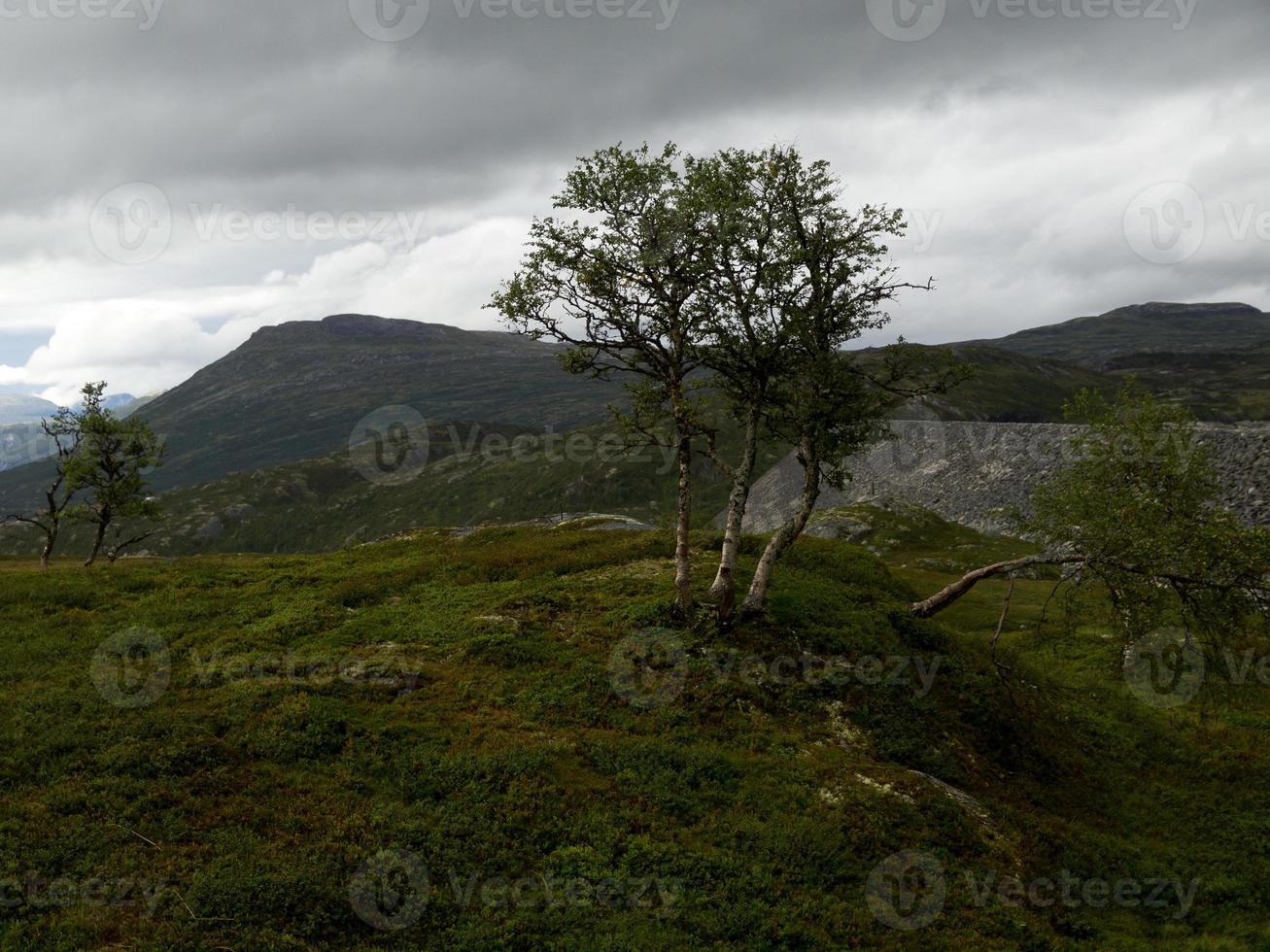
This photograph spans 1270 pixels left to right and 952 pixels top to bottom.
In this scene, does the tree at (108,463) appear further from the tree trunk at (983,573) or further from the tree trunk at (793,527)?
the tree trunk at (983,573)

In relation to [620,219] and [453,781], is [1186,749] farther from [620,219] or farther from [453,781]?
[620,219]

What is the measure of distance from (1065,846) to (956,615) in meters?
33.1

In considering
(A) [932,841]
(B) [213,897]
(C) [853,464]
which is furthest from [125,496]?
(C) [853,464]

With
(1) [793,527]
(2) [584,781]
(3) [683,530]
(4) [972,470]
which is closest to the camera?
(2) [584,781]

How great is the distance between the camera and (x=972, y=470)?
12138 centimetres

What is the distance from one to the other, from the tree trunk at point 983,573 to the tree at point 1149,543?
50 millimetres

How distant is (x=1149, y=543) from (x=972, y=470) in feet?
350

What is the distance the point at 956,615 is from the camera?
52.9 metres

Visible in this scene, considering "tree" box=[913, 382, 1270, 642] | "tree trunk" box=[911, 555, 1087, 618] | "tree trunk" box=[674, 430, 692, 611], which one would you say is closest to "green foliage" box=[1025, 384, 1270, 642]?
"tree" box=[913, 382, 1270, 642]

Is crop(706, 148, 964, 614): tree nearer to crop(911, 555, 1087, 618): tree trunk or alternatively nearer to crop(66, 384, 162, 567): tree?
crop(911, 555, 1087, 618): tree trunk

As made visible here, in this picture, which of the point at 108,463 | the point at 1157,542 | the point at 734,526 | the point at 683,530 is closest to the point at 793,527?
the point at 734,526

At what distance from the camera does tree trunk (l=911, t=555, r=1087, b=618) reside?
82.8 ft

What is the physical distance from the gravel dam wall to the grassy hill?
71260 millimetres

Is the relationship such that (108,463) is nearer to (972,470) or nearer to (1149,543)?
(1149,543)
